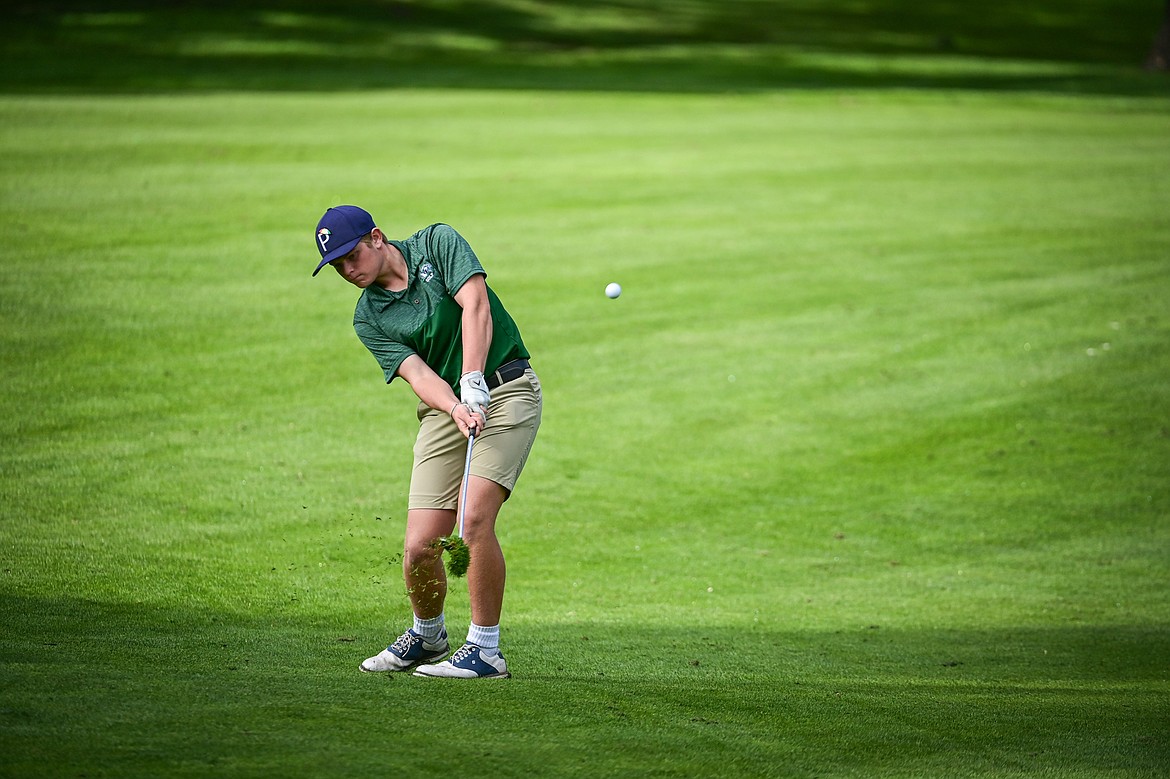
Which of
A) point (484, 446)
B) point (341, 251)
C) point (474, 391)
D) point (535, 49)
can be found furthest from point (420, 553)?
point (535, 49)

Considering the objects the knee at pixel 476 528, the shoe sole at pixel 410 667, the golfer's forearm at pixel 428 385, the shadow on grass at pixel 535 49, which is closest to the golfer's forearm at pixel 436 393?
the golfer's forearm at pixel 428 385

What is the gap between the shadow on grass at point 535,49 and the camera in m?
29.5

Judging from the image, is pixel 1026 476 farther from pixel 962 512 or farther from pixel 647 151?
pixel 647 151

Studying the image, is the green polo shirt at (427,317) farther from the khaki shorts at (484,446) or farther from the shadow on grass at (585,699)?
the shadow on grass at (585,699)

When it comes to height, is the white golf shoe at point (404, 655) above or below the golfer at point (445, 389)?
below

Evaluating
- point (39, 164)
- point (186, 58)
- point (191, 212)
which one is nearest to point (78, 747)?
point (191, 212)

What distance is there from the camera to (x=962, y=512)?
10570 millimetres

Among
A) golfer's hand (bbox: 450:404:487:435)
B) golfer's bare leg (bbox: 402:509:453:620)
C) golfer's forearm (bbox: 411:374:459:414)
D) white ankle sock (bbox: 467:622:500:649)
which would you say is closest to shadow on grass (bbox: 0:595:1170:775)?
white ankle sock (bbox: 467:622:500:649)

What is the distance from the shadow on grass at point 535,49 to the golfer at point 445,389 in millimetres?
21406

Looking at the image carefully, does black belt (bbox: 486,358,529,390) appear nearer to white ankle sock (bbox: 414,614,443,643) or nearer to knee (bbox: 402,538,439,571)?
knee (bbox: 402,538,439,571)

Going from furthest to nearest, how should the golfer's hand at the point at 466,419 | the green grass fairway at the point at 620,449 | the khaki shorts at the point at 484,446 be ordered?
1. the khaki shorts at the point at 484,446
2. the golfer's hand at the point at 466,419
3. the green grass fairway at the point at 620,449

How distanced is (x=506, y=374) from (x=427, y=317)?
47 centimetres

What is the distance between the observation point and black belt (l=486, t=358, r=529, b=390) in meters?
6.04

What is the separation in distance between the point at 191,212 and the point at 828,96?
17.4m
